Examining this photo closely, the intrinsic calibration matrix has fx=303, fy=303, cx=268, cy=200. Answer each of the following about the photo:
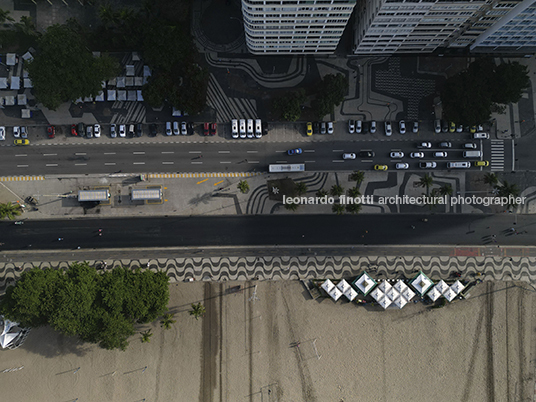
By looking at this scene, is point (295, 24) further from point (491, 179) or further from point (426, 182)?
point (491, 179)

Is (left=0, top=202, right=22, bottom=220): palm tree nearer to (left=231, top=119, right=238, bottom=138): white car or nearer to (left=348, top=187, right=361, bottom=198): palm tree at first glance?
(left=231, top=119, right=238, bottom=138): white car

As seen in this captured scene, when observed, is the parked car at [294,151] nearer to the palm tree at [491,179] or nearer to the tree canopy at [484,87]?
the tree canopy at [484,87]

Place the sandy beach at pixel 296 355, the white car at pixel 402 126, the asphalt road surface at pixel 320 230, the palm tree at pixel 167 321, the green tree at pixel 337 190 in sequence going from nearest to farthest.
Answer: the palm tree at pixel 167 321
the green tree at pixel 337 190
the sandy beach at pixel 296 355
the white car at pixel 402 126
the asphalt road surface at pixel 320 230

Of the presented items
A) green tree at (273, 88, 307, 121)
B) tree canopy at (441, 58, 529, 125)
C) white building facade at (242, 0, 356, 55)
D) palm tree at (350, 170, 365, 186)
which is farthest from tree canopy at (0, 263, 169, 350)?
tree canopy at (441, 58, 529, 125)

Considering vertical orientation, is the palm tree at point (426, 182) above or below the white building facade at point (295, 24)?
below

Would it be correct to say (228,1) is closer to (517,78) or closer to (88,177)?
(88,177)

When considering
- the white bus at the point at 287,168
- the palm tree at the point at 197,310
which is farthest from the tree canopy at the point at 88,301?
the white bus at the point at 287,168
